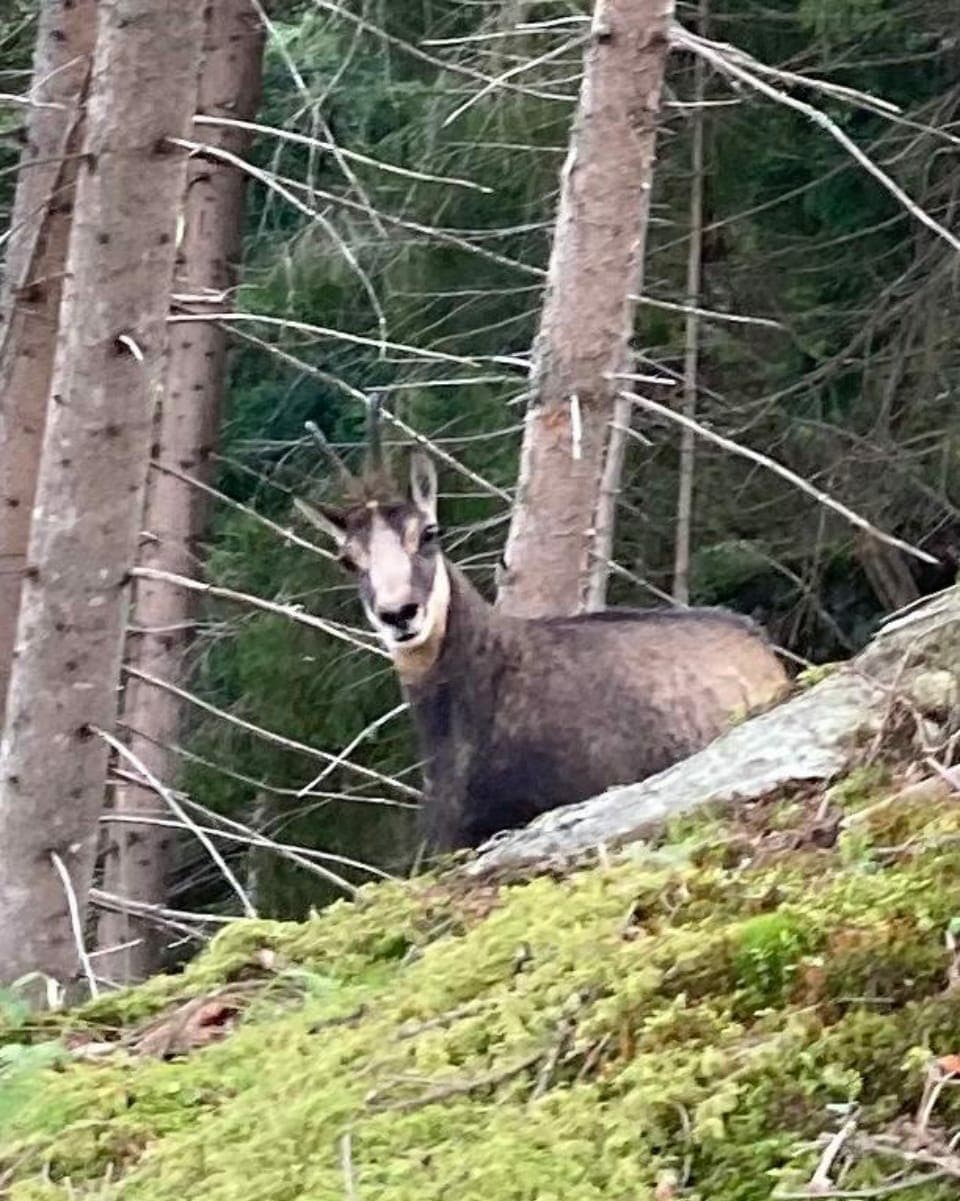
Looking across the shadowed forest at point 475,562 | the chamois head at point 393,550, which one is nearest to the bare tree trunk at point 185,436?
the shadowed forest at point 475,562

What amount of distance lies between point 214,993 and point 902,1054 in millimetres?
1687

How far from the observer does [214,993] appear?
3.78 meters

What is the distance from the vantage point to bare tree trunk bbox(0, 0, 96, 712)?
8938 millimetres

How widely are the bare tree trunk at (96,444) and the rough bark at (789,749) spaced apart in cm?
270

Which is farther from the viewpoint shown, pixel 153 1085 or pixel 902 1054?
pixel 153 1085

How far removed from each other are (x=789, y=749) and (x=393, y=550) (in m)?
3.40

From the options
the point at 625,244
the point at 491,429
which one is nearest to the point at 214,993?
the point at 625,244

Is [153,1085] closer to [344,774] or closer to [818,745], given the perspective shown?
[818,745]

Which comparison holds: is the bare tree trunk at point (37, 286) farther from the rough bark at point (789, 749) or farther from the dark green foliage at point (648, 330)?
the rough bark at point (789, 749)

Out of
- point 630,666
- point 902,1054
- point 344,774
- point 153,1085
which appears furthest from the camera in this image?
point 344,774

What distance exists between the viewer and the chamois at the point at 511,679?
7297 millimetres

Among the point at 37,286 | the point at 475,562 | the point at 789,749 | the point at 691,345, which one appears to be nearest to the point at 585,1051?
the point at 789,749

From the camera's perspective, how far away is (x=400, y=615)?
7.37 metres

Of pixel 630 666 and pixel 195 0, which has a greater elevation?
pixel 195 0
